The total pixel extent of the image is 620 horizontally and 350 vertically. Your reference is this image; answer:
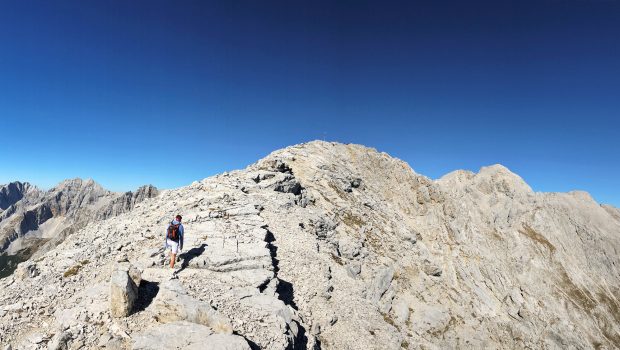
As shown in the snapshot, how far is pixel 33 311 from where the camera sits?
54.4 feet

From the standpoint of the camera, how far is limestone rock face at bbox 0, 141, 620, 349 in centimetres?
1603

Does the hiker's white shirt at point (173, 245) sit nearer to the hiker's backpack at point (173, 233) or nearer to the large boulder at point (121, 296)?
the hiker's backpack at point (173, 233)

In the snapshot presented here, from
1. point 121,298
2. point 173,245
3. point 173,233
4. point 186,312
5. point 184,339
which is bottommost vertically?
point 184,339

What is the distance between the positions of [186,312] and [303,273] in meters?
12.3

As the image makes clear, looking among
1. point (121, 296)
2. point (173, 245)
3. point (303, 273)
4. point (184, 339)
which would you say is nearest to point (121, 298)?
point (121, 296)

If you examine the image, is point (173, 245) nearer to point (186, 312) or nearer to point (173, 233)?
point (173, 233)

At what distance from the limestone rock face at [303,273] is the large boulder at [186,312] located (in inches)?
2.4

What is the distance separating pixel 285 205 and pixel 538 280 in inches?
3306

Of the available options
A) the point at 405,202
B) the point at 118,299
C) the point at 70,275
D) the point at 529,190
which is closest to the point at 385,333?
the point at 118,299

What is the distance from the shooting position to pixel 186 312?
15594 mm

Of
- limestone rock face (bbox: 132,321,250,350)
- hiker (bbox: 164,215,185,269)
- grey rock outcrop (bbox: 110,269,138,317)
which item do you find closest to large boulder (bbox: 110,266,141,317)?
grey rock outcrop (bbox: 110,269,138,317)

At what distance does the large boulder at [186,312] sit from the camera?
15.4 metres

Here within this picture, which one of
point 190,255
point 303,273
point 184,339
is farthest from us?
point 303,273

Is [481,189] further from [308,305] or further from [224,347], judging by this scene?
[224,347]
